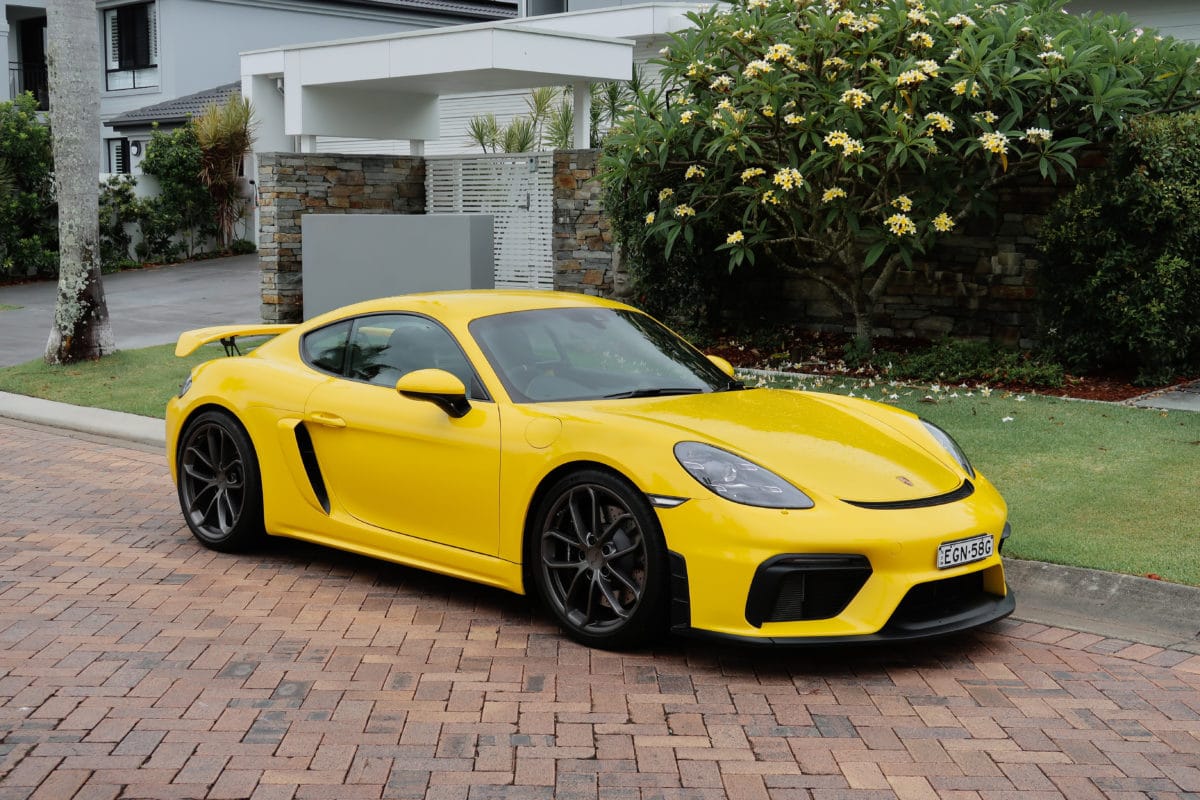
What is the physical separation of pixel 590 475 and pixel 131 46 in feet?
110

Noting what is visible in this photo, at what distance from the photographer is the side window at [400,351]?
20.0 feet

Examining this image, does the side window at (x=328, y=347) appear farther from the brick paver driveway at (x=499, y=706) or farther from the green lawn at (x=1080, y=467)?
the green lawn at (x=1080, y=467)

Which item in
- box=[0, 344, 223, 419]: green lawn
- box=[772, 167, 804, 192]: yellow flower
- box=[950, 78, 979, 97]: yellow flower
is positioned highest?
box=[950, 78, 979, 97]: yellow flower

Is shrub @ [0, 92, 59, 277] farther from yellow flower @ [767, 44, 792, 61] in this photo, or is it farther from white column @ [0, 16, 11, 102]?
yellow flower @ [767, 44, 792, 61]

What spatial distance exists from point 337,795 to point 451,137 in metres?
22.4

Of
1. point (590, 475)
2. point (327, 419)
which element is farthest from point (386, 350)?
point (590, 475)

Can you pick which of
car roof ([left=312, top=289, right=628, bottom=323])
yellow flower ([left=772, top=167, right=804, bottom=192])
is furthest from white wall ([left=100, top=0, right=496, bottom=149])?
car roof ([left=312, top=289, right=628, bottom=323])

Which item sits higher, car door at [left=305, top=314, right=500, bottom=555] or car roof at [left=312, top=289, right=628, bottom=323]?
car roof at [left=312, top=289, right=628, bottom=323]

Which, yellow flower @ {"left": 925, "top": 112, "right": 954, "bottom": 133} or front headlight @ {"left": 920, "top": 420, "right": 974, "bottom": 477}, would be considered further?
yellow flower @ {"left": 925, "top": 112, "right": 954, "bottom": 133}

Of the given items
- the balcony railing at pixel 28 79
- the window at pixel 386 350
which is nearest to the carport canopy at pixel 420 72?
→ the window at pixel 386 350

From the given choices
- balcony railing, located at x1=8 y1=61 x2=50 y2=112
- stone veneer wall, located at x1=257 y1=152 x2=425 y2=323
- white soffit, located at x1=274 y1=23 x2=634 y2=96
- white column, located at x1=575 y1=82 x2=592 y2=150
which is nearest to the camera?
white soffit, located at x1=274 y1=23 x2=634 y2=96

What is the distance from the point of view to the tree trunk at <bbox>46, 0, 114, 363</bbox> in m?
14.1

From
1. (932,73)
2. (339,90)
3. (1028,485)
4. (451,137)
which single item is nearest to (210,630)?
(1028,485)

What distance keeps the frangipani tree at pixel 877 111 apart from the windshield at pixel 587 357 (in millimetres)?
4728
